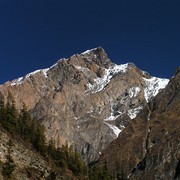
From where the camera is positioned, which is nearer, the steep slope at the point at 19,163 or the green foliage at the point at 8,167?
the green foliage at the point at 8,167

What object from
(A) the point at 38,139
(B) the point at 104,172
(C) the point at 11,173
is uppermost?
(B) the point at 104,172

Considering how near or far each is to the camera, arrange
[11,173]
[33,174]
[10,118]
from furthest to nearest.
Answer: [10,118]
[33,174]
[11,173]

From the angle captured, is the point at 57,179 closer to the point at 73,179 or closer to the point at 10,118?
the point at 73,179

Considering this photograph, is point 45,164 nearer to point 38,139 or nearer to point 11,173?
point 11,173

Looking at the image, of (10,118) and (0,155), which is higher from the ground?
(10,118)

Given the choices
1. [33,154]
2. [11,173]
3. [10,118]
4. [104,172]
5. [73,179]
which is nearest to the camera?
[11,173]

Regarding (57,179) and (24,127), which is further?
(24,127)

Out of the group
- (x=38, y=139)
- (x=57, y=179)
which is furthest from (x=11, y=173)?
(x=38, y=139)

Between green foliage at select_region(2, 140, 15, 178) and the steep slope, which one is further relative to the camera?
the steep slope

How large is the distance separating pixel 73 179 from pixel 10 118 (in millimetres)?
18834

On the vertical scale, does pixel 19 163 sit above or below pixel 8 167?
above

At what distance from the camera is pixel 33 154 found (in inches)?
1873

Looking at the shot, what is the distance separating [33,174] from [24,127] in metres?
32.9

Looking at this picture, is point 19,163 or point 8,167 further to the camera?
point 19,163
